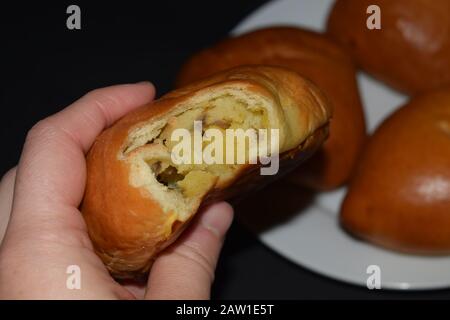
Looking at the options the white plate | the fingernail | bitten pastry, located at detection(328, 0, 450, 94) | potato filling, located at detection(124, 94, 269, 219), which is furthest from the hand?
bitten pastry, located at detection(328, 0, 450, 94)

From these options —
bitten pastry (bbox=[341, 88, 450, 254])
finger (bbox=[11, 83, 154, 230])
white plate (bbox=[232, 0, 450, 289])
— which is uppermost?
finger (bbox=[11, 83, 154, 230])

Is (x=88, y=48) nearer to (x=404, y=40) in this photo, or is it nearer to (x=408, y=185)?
(x=404, y=40)

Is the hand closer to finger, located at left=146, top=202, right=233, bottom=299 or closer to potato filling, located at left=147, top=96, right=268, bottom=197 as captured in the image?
finger, located at left=146, top=202, right=233, bottom=299

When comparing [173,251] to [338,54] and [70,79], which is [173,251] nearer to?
[338,54]

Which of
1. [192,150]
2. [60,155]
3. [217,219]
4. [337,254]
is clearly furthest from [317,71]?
[60,155]

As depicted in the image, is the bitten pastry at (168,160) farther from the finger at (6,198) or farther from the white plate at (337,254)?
the white plate at (337,254)

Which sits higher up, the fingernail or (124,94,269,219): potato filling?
(124,94,269,219): potato filling

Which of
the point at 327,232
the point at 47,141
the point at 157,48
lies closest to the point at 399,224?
the point at 327,232
